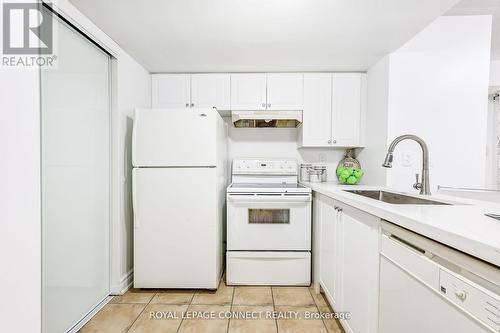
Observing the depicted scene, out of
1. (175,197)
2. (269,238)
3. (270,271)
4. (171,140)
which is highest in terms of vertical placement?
(171,140)

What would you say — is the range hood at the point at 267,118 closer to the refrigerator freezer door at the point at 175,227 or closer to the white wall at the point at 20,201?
the refrigerator freezer door at the point at 175,227

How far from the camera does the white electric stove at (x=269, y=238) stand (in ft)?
7.06

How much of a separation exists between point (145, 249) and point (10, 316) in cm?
102

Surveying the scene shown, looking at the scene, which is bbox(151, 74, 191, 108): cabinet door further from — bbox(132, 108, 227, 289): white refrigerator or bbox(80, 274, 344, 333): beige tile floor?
bbox(80, 274, 344, 333): beige tile floor

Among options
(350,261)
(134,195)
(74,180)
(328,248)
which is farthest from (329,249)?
(74,180)

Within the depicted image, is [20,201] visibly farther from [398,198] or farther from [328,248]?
[398,198]

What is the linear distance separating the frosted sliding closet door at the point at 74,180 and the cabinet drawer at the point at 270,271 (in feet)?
3.63

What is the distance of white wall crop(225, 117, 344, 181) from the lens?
2.89 m

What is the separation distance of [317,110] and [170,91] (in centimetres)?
164

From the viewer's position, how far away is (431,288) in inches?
30.1

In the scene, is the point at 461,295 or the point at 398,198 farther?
the point at 398,198

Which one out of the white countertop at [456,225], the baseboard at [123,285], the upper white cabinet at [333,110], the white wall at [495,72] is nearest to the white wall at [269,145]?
the upper white cabinet at [333,110]

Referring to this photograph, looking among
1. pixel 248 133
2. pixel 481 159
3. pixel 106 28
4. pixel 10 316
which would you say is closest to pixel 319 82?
pixel 248 133

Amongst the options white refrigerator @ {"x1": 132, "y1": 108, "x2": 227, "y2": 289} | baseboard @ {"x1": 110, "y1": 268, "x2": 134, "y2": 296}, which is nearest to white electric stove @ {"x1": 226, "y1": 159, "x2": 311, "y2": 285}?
white refrigerator @ {"x1": 132, "y1": 108, "x2": 227, "y2": 289}
